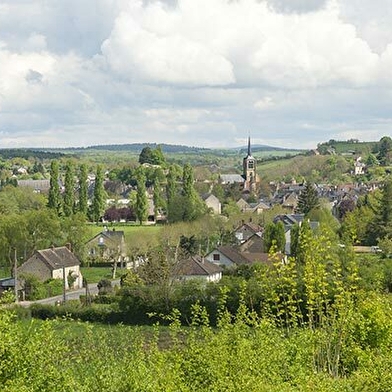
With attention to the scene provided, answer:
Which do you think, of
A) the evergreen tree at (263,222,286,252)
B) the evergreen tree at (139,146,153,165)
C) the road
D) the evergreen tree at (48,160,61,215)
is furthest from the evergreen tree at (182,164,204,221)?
the evergreen tree at (139,146,153,165)

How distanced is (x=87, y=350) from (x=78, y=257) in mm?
48098

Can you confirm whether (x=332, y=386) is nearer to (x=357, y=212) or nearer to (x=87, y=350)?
(x=87, y=350)

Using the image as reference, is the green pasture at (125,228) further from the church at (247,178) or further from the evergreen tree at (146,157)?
the evergreen tree at (146,157)

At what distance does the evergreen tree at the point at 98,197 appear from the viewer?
3398 inches

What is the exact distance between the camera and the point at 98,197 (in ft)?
285

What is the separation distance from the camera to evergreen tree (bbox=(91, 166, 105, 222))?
8631 centimetres

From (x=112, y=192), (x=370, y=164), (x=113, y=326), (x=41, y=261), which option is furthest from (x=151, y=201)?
(x=370, y=164)

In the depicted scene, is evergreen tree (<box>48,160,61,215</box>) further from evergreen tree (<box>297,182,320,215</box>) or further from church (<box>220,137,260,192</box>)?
church (<box>220,137,260,192</box>)

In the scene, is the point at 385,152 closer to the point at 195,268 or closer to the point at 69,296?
the point at 195,268

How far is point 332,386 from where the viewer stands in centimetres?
1453

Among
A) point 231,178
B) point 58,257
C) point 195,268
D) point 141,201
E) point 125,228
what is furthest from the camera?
point 231,178

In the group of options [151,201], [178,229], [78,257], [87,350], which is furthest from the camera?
[151,201]

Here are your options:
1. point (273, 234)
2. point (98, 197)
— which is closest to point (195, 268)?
point (273, 234)

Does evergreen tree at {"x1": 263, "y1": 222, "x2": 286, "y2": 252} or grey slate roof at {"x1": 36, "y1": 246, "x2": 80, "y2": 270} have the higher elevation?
evergreen tree at {"x1": 263, "y1": 222, "x2": 286, "y2": 252}
